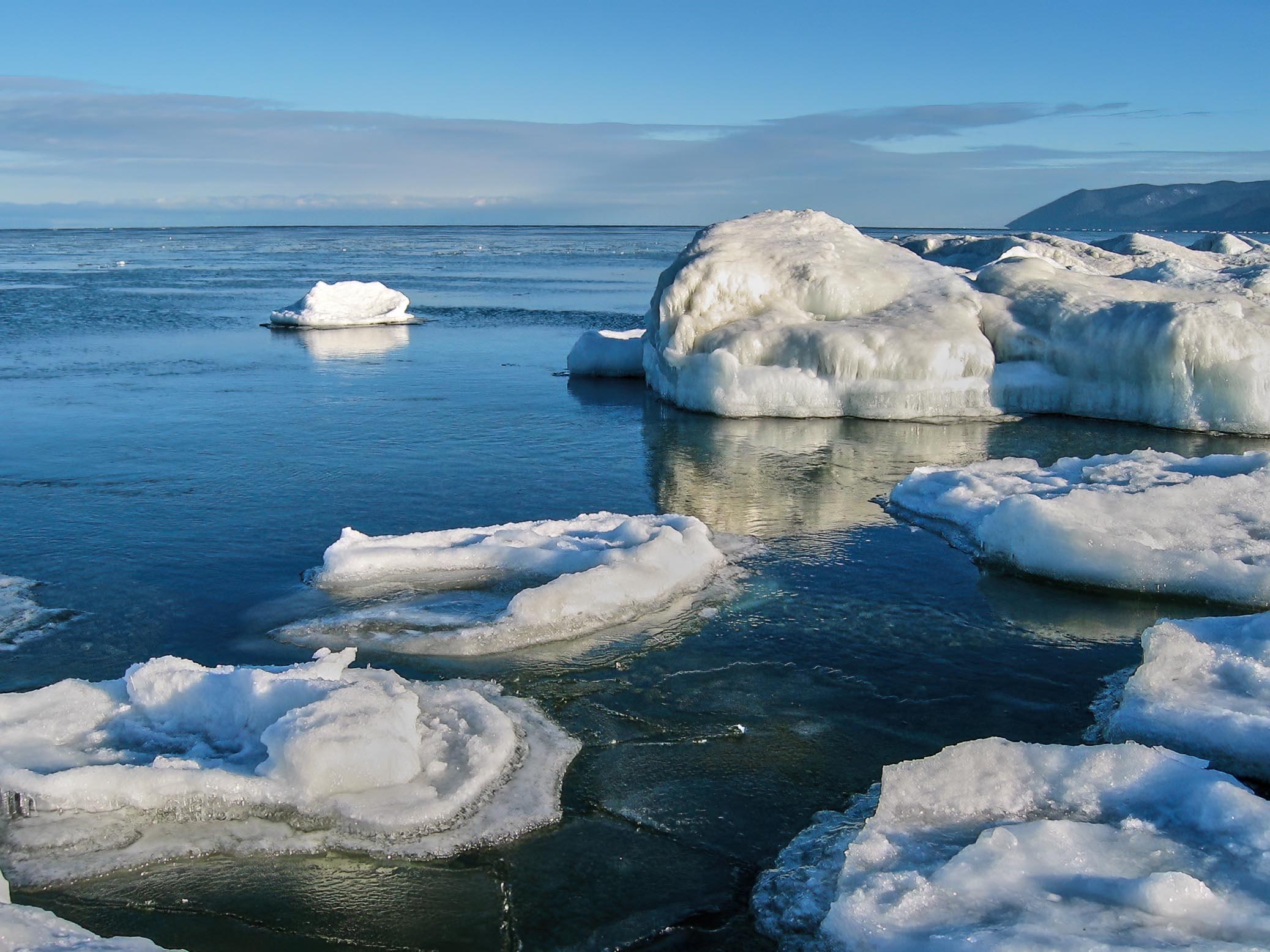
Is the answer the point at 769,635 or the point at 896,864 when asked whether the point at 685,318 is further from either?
the point at 896,864

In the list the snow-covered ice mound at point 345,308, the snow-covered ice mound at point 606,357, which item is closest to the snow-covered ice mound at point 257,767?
the snow-covered ice mound at point 606,357

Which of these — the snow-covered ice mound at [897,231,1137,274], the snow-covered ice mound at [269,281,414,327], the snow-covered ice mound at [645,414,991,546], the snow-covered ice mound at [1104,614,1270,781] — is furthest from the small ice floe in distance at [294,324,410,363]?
the snow-covered ice mound at [1104,614,1270,781]

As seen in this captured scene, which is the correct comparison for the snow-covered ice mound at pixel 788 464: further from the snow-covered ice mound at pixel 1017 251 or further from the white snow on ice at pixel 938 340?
the snow-covered ice mound at pixel 1017 251

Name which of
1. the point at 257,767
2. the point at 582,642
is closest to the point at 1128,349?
the point at 582,642

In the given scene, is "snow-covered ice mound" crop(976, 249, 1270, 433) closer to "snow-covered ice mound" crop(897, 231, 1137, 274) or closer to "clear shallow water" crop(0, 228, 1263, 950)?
"clear shallow water" crop(0, 228, 1263, 950)

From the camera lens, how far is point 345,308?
1104 inches

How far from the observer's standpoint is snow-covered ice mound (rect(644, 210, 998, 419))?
1540cm

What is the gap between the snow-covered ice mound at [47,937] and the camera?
11.7 feet

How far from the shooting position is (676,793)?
5.41 metres

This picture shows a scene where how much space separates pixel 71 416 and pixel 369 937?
519 inches

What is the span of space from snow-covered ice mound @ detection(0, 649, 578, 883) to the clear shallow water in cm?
19

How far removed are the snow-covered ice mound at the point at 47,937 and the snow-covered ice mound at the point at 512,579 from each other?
3.33 meters

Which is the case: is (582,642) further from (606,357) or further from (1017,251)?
(1017,251)

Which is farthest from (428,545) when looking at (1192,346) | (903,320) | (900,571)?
(1192,346)
